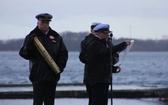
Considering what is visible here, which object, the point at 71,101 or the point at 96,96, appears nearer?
the point at 96,96

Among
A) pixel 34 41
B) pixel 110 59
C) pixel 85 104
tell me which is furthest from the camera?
pixel 85 104

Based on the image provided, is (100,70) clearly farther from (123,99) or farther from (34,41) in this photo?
(123,99)

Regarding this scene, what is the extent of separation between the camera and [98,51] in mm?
Answer: 8758

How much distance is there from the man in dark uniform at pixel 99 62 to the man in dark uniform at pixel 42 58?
0.65 meters

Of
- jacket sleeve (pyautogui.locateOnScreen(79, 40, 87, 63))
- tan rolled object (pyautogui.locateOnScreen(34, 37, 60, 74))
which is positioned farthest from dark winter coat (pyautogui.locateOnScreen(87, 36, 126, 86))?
tan rolled object (pyautogui.locateOnScreen(34, 37, 60, 74))

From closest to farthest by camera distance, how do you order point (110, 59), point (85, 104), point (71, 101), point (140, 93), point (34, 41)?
point (34, 41) < point (110, 59) < point (85, 104) < point (71, 101) < point (140, 93)

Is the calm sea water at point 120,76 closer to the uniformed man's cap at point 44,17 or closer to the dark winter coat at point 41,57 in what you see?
the dark winter coat at point 41,57

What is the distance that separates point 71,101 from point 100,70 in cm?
476

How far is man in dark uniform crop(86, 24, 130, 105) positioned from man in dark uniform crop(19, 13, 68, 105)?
650 mm

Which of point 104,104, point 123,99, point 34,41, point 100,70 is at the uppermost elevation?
point 34,41

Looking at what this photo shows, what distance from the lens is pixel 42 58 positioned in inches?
321

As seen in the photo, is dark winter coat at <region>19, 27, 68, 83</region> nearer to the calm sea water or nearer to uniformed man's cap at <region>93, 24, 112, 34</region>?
uniformed man's cap at <region>93, 24, 112, 34</region>

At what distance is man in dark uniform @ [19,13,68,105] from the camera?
26.7ft

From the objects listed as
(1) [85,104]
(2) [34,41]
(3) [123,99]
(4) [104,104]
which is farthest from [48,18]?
(3) [123,99]
